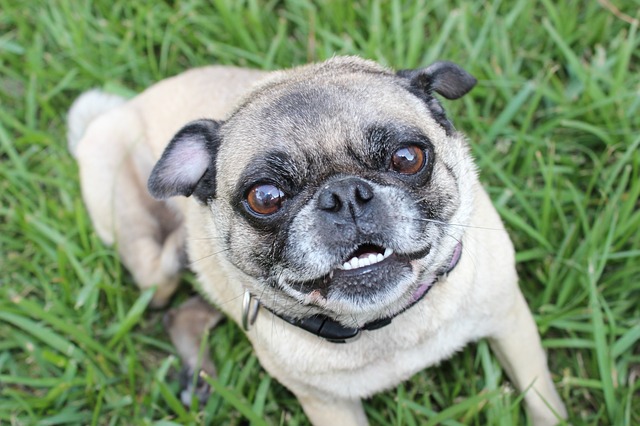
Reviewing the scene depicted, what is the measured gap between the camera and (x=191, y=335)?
455 cm

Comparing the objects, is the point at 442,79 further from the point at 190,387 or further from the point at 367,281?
the point at 190,387

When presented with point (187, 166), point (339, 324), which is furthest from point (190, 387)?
point (187, 166)

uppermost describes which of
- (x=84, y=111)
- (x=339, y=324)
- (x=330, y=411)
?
(x=339, y=324)

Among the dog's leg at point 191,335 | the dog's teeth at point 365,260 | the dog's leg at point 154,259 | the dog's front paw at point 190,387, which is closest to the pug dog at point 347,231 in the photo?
the dog's teeth at point 365,260

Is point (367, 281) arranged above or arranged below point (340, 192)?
below

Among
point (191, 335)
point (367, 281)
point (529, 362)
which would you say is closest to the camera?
point (367, 281)

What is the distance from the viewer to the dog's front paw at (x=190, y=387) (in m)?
4.37

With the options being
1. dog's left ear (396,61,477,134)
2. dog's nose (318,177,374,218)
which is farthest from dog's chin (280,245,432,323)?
dog's left ear (396,61,477,134)

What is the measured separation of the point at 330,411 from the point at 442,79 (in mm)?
1792

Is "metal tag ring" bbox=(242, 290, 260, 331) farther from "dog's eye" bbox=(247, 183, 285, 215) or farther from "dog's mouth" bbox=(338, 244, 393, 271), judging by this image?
"dog's mouth" bbox=(338, 244, 393, 271)

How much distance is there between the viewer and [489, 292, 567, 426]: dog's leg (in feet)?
12.1

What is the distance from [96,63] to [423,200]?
148 inches

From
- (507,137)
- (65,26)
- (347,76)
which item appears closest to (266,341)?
(347,76)

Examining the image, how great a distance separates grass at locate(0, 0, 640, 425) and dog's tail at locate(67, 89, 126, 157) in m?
0.17
